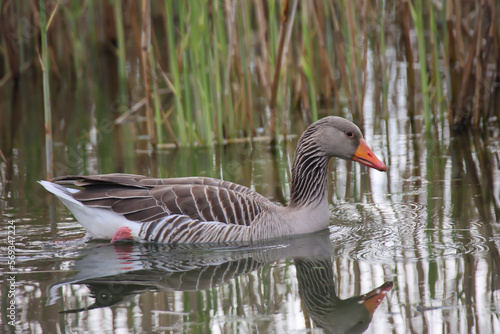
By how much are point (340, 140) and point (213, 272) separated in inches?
94.6

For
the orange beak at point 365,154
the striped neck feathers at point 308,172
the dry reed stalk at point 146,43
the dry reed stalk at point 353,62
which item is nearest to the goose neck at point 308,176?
the striped neck feathers at point 308,172

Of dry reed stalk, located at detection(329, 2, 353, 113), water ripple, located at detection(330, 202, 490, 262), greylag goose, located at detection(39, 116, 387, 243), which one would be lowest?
water ripple, located at detection(330, 202, 490, 262)

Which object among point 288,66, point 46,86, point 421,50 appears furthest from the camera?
point 288,66

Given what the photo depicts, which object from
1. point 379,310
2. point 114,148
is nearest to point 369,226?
point 379,310

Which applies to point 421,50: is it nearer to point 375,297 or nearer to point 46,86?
point 46,86

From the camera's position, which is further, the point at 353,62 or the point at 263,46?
the point at 353,62

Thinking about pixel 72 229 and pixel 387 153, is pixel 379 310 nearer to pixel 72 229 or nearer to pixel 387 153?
pixel 72 229

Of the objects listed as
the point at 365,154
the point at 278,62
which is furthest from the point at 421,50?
the point at 365,154

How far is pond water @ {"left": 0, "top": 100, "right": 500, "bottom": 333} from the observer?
5.35 meters

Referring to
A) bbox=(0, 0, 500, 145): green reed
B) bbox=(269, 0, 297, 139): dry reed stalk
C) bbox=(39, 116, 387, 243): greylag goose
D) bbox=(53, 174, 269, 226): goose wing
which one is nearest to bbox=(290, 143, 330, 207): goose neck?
bbox=(39, 116, 387, 243): greylag goose

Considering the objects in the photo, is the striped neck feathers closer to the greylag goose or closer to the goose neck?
the goose neck

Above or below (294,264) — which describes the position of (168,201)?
above

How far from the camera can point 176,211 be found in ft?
24.8

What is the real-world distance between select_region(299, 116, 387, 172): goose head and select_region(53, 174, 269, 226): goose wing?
1075 mm
